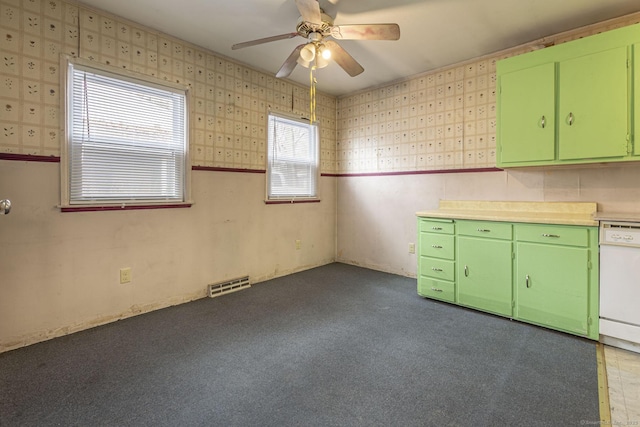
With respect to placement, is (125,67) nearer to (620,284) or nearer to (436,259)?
(436,259)

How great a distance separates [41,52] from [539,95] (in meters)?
3.82

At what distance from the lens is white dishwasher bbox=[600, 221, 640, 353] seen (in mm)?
2064

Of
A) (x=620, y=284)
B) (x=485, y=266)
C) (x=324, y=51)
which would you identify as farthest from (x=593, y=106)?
(x=324, y=51)

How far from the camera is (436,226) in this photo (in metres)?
3.04

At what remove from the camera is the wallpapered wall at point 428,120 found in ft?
10.6

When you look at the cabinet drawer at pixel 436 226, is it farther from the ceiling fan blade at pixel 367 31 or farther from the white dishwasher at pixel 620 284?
the ceiling fan blade at pixel 367 31

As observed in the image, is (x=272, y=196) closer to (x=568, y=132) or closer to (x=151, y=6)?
(x=151, y=6)

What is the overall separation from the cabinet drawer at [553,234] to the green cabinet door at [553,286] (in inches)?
1.5

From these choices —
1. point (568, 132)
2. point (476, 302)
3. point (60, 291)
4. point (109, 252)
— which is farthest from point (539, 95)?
point (60, 291)

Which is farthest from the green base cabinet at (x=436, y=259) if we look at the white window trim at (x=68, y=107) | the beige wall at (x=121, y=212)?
the white window trim at (x=68, y=107)

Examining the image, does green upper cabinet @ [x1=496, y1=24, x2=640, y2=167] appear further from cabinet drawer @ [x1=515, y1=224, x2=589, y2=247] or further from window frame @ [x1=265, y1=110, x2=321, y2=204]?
window frame @ [x1=265, y1=110, x2=321, y2=204]

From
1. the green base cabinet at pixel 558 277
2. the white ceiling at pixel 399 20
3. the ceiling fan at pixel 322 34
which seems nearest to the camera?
the ceiling fan at pixel 322 34

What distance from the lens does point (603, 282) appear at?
2.18 meters

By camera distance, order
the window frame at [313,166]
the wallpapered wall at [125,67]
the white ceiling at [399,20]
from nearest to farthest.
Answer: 1. the wallpapered wall at [125,67]
2. the white ceiling at [399,20]
3. the window frame at [313,166]
